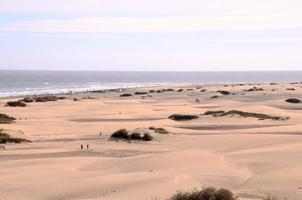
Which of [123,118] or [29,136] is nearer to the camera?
[29,136]

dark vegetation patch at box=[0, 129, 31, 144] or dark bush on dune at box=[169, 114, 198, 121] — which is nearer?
dark vegetation patch at box=[0, 129, 31, 144]

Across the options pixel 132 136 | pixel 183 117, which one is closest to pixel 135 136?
pixel 132 136

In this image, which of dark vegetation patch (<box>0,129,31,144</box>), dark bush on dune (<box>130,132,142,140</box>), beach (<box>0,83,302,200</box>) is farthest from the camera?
dark bush on dune (<box>130,132,142,140</box>)

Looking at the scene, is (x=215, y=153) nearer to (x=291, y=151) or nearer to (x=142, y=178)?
(x=291, y=151)

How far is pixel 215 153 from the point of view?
18797 millimetres

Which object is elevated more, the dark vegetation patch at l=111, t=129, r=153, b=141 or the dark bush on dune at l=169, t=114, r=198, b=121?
the dark vegetation patch at l=111, t=129, r=153, b=141

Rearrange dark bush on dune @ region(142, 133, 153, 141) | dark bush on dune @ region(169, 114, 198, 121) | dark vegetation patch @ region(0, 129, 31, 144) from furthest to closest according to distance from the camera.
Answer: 1. dark bush on dune @ region(169, 114, 198, 121)
2. dark bush on dune @ region(142, 133, 153, 141)
3. dark vegetation patch @ region(0, 129, 31, 144)

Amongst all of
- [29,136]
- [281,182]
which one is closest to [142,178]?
[281,182]

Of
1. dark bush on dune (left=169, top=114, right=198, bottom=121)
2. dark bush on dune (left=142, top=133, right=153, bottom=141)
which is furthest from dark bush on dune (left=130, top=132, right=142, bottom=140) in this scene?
dark bush on dune (left=169, top=114, right=198, bottom=121)

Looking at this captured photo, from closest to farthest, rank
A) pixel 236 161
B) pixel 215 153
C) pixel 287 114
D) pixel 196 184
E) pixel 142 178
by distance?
pixel 196 184, pixel 142 178, pixel 236 161, pixel 215 153, pixel 287 114

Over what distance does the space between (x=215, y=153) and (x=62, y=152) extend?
5.14 m

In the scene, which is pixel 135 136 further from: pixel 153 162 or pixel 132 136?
pixel 153 162

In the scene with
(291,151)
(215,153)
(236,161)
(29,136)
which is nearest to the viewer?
(236,161)

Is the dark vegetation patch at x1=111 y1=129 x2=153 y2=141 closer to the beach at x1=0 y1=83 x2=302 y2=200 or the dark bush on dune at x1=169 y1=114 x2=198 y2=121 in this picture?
the beach at x1=0 y1=83 x2=302 y2=200
